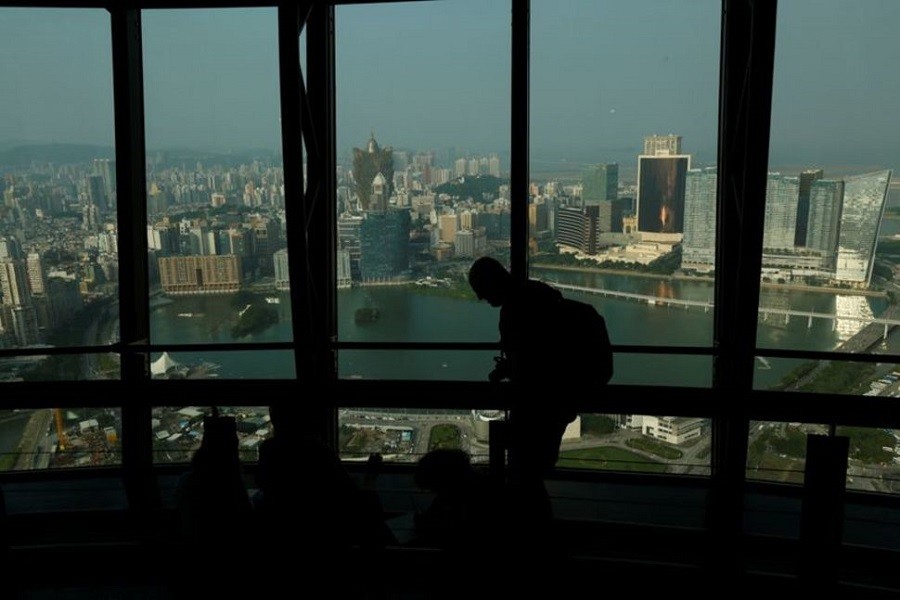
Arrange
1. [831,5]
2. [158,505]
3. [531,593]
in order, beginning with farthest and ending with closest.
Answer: [831,5] < [158,505] < [531,593]

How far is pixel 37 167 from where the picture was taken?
A: 15.6 feet

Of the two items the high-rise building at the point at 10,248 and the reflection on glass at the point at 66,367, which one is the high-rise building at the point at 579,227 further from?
the high-rise building at the point at 10,248

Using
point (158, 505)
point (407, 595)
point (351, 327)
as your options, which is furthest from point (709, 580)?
point (351, 327)

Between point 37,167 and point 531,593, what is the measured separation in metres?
4.53

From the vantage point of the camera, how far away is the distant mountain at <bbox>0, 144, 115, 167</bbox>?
4.70 metres

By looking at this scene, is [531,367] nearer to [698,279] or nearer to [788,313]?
[698,279]

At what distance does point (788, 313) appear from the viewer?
4.41 m

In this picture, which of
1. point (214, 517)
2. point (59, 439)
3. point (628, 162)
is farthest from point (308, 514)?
point (628, 162)

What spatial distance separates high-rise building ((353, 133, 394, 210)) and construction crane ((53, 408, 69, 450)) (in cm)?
243

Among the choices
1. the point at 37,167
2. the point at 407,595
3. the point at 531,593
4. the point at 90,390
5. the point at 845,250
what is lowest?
the point at 407,595

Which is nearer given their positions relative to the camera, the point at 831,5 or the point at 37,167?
the point at 831,5

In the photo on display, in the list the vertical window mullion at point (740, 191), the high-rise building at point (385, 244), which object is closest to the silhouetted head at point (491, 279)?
the vertical window mullion at point (740, 191)

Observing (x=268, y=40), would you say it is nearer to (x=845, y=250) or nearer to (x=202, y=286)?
(x=202, y=286)

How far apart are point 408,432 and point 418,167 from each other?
1831 mm
